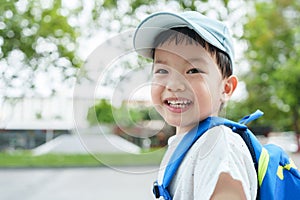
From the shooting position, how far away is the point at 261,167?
38cm

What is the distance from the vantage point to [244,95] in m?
3.35

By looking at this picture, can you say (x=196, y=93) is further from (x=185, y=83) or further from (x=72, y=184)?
(x=72, y=184)

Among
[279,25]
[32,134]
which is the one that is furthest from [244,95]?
[32,134]

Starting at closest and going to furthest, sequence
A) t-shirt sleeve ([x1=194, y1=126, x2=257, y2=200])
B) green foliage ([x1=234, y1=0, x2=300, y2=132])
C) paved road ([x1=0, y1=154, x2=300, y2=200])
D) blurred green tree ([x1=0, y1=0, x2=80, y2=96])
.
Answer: t-shirt sleeve ([x1=194, y1=126, x2=257, y2=200]) < blurred green tree ([x1=0, y1=0, x2=80, y2=96]) < paved road ([x1=0, y1=154, x2=300, y2=200]) < green foliage ([x1=234, y1=0, x2=300, y2=132])

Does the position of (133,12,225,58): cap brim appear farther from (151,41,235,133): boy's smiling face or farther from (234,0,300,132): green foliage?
(234,0,300,132): green foliage

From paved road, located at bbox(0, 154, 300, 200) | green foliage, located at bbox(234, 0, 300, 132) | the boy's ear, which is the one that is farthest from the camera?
green foliage, located at bbox(234, 0, 300, 132)

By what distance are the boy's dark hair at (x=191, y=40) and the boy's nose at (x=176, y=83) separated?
0.04 metres

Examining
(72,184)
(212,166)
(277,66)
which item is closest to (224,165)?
(212,166)

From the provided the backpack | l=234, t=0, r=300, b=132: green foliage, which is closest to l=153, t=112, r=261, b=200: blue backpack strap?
the backpack

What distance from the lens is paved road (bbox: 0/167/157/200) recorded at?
2.27 meters

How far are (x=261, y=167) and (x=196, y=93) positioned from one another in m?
0.10

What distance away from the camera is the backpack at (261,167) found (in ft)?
1.25

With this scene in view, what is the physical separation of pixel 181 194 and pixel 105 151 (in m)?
0.09

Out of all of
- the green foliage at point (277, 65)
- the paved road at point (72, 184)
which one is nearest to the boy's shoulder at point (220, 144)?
the paved road at point (72, 184)
